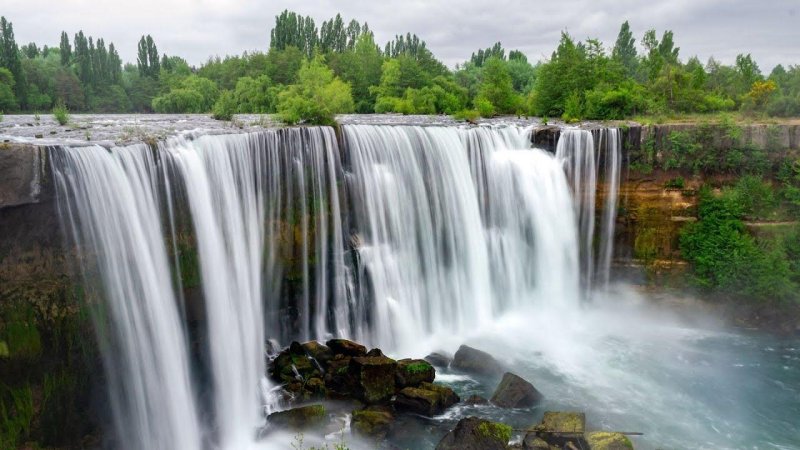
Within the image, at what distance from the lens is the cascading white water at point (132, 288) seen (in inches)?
419

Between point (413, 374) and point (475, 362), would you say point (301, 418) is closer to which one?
point (413, 374)

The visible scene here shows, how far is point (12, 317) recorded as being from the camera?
9672mm

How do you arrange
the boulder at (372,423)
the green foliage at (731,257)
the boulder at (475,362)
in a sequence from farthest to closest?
1. the green foliage at (731,257)
2. the boulder at (475,362)
3. the boulder at (372,423)

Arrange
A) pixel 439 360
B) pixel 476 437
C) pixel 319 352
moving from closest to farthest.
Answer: pixel 476 437
pixel 319 352
pixel 439 360

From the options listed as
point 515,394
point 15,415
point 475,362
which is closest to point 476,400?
point 515,394

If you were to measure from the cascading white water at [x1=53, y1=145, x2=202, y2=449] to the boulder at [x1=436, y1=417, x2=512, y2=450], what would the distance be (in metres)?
5.59

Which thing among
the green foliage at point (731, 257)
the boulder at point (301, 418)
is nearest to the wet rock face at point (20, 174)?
the boulder at point (301, 418)

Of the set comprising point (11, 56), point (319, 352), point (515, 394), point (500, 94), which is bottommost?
point (515, 394)

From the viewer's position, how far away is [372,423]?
12461 mm

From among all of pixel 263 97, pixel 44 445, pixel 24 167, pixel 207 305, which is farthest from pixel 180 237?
pixel 263 97

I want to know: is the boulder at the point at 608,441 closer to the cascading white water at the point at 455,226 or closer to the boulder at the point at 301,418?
the boulder at the point at 301,418

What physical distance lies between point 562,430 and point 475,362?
4.07 metres

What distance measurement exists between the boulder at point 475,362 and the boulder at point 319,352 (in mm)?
3624

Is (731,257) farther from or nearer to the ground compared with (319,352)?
farther from the ground
